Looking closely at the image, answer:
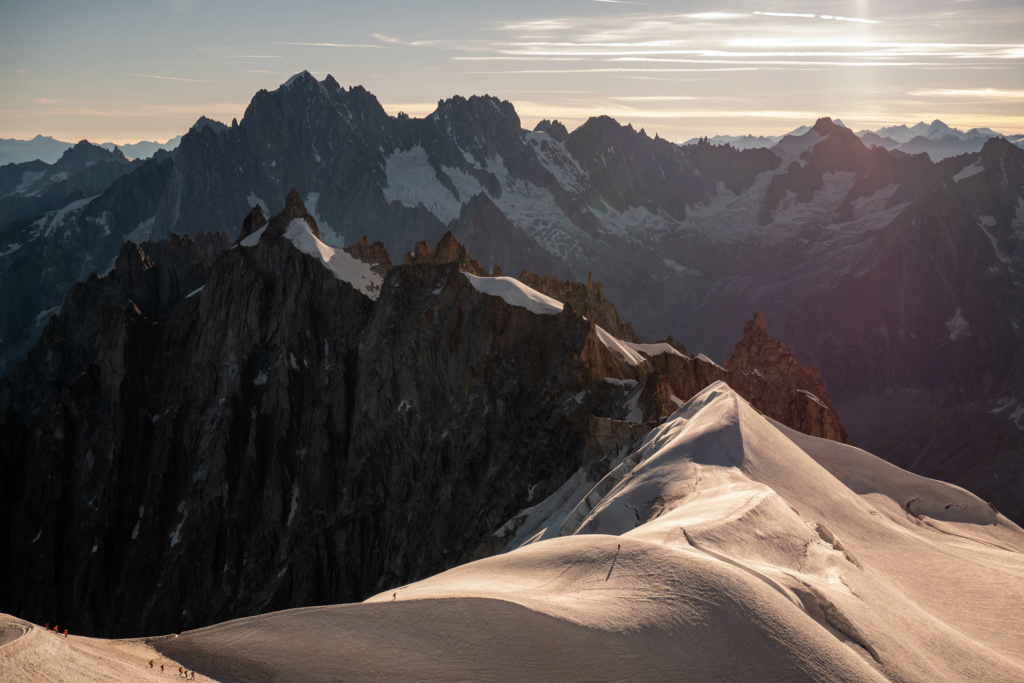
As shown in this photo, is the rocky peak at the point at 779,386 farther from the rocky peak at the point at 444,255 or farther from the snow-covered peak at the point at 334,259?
the snow-covered peak at the point at 334,259

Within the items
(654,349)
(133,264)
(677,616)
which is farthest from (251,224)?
(677,616)

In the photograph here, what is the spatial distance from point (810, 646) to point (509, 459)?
148ft

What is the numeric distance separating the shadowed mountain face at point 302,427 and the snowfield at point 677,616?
26.0 meters

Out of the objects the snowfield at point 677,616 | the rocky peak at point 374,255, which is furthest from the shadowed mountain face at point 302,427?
the snowfield at point 677,616

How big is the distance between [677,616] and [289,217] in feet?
329

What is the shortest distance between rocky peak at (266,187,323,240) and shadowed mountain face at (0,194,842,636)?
0.46m

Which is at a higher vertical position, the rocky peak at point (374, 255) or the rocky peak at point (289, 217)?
the rocky peak at point (289, 217)

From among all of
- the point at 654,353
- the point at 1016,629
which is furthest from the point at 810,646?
the point at 654,353

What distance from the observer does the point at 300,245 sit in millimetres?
104375

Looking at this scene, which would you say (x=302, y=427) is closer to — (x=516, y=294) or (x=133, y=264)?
(x=516, y=294)

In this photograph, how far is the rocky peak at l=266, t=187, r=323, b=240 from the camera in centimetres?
10806

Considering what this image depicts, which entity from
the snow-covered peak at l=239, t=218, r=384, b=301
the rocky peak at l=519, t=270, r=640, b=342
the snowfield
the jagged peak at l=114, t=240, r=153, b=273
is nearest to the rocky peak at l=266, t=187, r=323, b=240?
the snow-covered peak at l=239, t=218, r=384, b=301

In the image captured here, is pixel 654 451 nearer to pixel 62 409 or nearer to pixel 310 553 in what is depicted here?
pixel 310 553

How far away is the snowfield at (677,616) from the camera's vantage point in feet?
65.2
